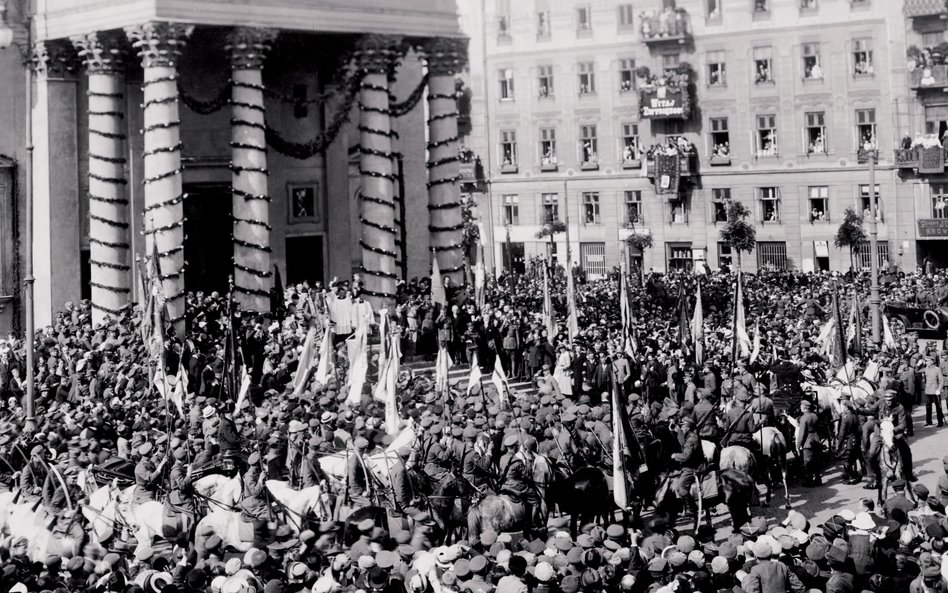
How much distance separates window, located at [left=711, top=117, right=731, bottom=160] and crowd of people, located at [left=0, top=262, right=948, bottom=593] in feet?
82.6

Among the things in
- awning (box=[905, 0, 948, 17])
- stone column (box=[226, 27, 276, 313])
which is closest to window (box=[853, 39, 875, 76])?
awning (box=[905, 0, 948, 17])

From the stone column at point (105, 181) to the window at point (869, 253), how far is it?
1362 inches

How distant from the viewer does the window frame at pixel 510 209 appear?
6888 centimetres

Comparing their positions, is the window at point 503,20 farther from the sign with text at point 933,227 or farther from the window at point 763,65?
the sign with text at point 933,227

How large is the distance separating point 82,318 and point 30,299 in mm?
10955

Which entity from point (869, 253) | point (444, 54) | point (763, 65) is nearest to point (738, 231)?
point (869, 253)

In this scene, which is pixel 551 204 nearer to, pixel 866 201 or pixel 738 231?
pixel 738 231

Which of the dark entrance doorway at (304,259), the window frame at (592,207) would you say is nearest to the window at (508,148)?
the window frame at (592,207)

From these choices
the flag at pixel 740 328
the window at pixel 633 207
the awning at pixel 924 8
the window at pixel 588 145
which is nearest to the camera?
the flag at pixel 740 328

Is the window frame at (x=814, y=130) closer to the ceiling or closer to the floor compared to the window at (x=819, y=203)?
closer to the ceiling

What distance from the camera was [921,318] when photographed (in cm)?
3791

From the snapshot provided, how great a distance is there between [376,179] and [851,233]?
2599cm

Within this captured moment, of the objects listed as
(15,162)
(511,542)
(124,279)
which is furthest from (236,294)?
(511,542)

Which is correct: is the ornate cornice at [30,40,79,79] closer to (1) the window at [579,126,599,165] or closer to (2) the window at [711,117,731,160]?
(1) the window at [579,126,599,165]
